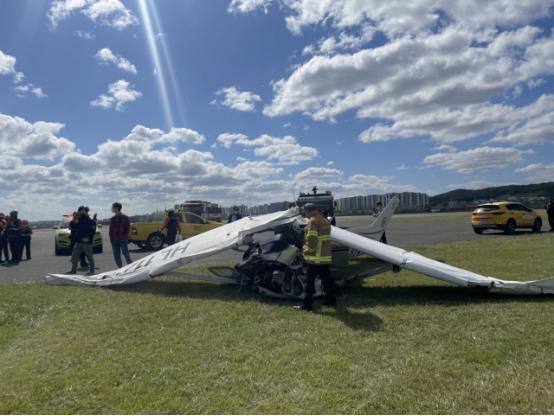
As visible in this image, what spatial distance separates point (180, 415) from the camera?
3.39 m

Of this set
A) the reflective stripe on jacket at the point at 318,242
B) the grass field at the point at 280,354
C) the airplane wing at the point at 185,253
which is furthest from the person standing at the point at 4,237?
the reflective stripe on jacket at the point at 318,242

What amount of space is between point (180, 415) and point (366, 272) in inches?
195

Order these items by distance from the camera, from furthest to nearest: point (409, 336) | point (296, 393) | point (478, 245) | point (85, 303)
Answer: point (478, 245) < point (85, 303) < point (409, 336) < point (296, 393)

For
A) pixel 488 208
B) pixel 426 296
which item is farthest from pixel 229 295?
pixel 488 208

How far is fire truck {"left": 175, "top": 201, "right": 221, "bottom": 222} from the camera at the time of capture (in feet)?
136

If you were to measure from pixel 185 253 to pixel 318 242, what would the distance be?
2.89 meters

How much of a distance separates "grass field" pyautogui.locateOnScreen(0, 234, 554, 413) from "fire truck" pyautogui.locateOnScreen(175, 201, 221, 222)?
34.1 m

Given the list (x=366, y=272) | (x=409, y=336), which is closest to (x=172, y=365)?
(x=409, y=336)

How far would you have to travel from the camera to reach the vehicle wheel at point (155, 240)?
1833 cm

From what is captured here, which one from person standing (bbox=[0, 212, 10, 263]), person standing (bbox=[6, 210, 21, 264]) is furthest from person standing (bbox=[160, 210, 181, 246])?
person standing (bbox=[0, 212, 10, 263])

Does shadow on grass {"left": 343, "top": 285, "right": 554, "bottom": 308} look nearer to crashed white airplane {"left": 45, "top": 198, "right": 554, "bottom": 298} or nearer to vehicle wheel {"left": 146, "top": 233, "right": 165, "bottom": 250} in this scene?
crashed white airplane {"left": 45, "top": 198, "right": 554, "bottom": 298}

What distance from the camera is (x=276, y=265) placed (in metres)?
7.47

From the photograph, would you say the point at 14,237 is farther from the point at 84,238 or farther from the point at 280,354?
the point at 280,354

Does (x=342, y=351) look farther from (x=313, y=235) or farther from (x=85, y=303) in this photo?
(x=85, y=303)
